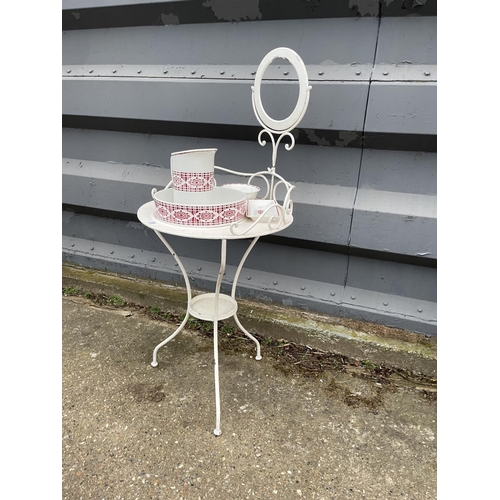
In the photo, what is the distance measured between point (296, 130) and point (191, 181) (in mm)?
772

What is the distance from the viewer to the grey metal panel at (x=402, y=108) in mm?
1819

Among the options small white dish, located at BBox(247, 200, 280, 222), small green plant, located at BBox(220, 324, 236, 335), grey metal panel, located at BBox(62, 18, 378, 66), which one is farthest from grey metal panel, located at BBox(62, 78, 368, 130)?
small green plant, located at BBox(220, 324, 236, 335)

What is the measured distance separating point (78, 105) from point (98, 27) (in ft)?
1.60

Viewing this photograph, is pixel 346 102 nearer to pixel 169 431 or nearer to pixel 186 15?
pixel 186 15

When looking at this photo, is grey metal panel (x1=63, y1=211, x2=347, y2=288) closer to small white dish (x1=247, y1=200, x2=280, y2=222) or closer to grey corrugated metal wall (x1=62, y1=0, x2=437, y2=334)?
grey corrugated metal wall (x1=62, y1=0, x2=437, y2=334)

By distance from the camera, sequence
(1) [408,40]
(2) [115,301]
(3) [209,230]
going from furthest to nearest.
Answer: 1. (2) [115,301]
2. (1) [408,40]
3. (3) [209,230]

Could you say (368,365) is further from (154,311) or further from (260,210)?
(154,311)

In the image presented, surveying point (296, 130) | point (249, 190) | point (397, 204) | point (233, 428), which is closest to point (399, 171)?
point (397, 204)

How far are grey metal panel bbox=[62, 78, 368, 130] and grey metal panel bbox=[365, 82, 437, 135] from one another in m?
0.06

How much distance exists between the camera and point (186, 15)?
2.10 meters

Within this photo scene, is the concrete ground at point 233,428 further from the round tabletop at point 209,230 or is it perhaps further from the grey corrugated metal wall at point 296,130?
the round tabletop at point 209,230

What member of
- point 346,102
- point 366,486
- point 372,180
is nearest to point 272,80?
point 346,102

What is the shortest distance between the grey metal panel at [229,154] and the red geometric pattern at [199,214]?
2.30ft

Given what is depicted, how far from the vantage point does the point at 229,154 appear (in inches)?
89.0
